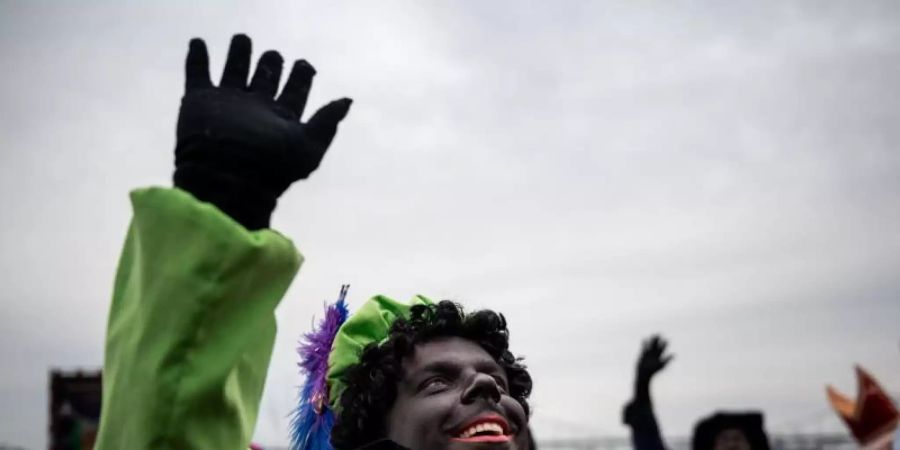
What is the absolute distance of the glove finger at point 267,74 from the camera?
1.95 m

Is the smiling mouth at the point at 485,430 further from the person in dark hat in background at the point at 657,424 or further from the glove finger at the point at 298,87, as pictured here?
the person in dark hat in background at the point at 657,424

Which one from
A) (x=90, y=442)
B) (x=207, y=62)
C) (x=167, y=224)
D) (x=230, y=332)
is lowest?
(x=90, y=442)

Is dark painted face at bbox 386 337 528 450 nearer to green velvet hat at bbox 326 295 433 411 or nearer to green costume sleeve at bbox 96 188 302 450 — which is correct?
green velvet hat at bbox 326 295 433 411

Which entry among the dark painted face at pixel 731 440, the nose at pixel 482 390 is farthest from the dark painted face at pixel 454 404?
the dark painted face at pixel 731 440

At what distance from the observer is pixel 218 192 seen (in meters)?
1.86

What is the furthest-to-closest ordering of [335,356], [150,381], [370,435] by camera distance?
1. [335,356]
2. [370,435]
3. [150,381]

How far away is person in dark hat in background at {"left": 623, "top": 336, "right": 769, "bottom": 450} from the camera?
571cm

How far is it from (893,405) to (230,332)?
6.25 metres

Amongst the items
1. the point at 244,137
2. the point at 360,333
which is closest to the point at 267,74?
the point at 244,137

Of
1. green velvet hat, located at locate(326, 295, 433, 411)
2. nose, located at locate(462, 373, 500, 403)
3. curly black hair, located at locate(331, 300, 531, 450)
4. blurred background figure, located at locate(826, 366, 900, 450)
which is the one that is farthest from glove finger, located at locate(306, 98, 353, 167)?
blurred background figure, located at locate(826, 366, 900, 450)

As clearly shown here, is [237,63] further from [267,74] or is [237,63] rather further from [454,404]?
[454,404]

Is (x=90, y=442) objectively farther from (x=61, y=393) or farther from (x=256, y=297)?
(x=61, y=393)

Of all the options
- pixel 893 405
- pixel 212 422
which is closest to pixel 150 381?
pixel 212 422

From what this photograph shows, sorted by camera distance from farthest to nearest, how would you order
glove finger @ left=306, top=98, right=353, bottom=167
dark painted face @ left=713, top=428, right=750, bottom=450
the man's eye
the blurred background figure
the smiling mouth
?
the blurred background figure
dark painted face @ left=713, top=428, right=750, bottom=450
the man's eye
the smiling mouth
glove finger @ left=306, top=98, right=353, bottom=167
